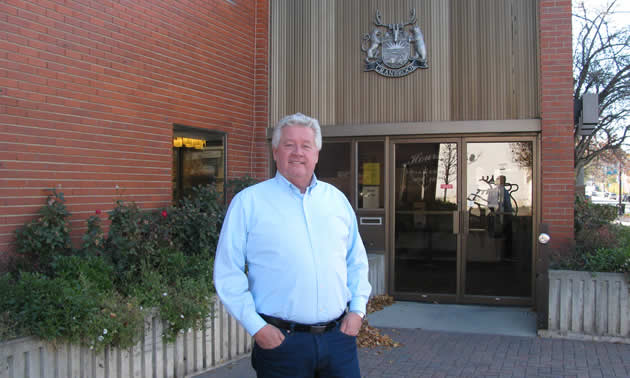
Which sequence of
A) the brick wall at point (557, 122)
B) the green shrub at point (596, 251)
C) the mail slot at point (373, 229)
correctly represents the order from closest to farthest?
1. the green shrub at point (596, 251)
2. the brick wall at point (557, 122)
3. the mail slot at point (373, 229)

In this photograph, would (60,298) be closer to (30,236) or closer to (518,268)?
(30,236)

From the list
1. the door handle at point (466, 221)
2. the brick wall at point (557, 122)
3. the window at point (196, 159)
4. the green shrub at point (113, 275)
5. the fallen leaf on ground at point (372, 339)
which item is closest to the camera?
the green shrub at point (113, 275)

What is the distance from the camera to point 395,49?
7.93 meters

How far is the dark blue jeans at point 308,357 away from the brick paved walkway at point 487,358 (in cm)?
238

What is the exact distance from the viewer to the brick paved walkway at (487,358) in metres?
4.88

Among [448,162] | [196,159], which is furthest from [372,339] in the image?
[196,159]

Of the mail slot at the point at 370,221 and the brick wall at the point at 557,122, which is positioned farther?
the mail slot at the point at 370,221

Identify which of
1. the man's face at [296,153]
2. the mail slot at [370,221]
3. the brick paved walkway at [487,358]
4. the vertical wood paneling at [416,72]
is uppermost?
the vertical wood paneling at [416,72]

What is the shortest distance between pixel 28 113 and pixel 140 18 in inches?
75.3

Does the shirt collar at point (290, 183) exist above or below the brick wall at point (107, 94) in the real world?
below

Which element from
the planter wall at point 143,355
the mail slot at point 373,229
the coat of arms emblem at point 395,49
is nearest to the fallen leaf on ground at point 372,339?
the planter wall at point 143,355

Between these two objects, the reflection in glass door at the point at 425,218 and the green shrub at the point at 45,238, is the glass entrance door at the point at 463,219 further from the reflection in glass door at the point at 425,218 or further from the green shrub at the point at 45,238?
the green shrub at the point at 45,238

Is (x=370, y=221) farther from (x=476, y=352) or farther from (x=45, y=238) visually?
Answer: (x=45, y=238)

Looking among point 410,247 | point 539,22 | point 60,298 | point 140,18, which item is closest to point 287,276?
point 60,298
